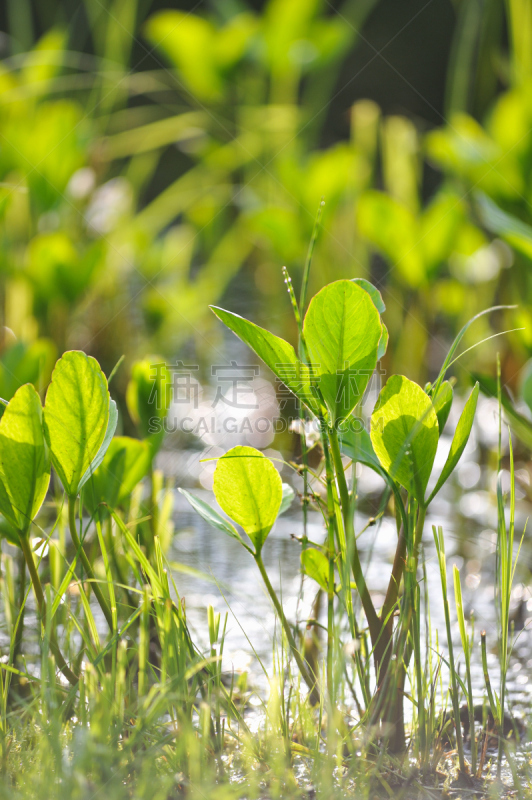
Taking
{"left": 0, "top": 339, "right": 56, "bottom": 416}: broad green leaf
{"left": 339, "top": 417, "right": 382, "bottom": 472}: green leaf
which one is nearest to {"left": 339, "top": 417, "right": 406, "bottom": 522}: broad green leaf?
{"left": 339, "top": 417, "right": 382, "bottom": 472}: green leaf

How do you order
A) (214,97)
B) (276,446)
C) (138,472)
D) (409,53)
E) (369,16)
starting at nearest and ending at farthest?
(138,472), (276,446), (214,97), (409,53), (369,16)

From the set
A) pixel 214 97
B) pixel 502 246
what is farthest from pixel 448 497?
pixel 214 97

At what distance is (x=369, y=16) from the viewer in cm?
305

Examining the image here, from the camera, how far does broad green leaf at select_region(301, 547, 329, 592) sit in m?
0.40

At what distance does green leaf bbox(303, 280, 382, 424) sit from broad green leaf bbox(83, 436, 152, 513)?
17cm

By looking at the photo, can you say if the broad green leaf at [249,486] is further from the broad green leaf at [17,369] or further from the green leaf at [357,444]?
the broad green leaf at [17,369]

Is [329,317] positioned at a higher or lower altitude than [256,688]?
higher

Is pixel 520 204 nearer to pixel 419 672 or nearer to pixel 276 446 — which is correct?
pixel 276 446

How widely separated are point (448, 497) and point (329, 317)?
0.63 metres

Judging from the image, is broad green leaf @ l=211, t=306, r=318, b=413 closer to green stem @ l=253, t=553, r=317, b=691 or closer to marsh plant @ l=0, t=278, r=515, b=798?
marsh plant @ l=0, t=278, r=515, b=798

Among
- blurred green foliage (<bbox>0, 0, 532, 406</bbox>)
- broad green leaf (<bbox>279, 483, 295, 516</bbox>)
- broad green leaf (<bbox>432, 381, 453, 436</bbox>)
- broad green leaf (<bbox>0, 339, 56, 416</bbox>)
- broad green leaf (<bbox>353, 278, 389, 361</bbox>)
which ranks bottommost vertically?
broad green leaf (<bbox>279, 483, 295, 516</bbox>)

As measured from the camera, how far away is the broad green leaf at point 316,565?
40cm

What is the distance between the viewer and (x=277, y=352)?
366 mm

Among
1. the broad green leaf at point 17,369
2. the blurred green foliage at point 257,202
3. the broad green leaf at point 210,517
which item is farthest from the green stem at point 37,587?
the blurred green foliage at point 257,202
